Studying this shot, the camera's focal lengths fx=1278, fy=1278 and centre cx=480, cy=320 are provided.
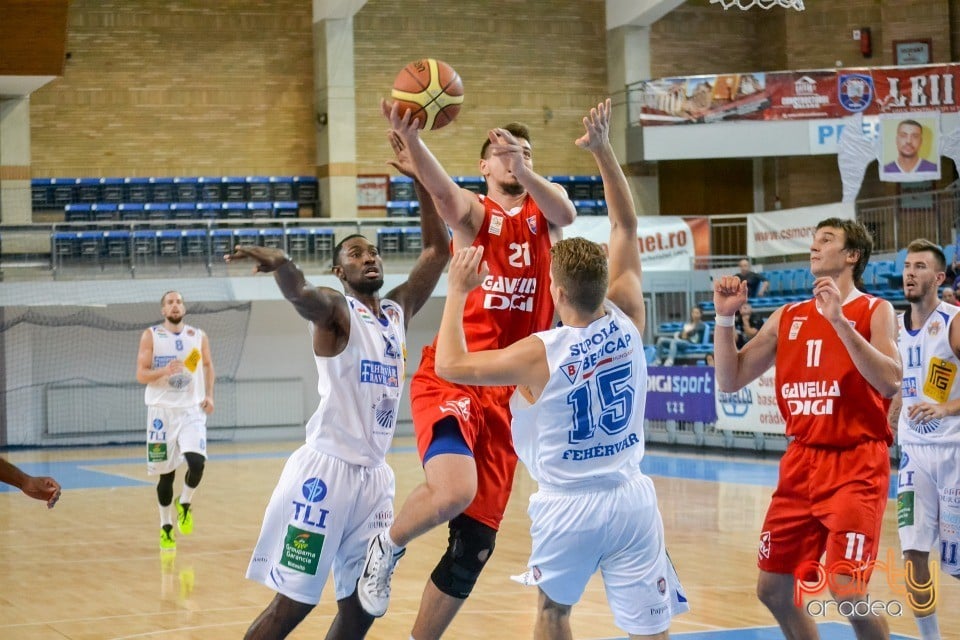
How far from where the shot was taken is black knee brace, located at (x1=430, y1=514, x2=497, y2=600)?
209 inches

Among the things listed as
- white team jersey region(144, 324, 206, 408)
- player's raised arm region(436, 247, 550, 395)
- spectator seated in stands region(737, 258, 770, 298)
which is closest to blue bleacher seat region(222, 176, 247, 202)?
spectator seated in stands region(737, 258, 770, 298)

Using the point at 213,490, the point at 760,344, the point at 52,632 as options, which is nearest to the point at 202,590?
the point at 52,632

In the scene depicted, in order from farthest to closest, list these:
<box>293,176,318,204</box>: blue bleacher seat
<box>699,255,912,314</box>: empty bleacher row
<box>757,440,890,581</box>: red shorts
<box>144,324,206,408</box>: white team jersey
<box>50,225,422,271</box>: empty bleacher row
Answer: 1. <box>293,176,318,204</box>: blue bleacher seat
2. <box>50,225,422,271</box>: empty bleacher row
3. <box>699,255,912,314</box>: empty bleacher row
4. <box>144,324,206,408</box>: white team jersey
5. <box>757,440,890,581</box>: red shorts

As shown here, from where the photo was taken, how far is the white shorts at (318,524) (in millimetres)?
5086

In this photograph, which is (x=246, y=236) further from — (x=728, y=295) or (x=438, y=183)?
(x=728, y=295)

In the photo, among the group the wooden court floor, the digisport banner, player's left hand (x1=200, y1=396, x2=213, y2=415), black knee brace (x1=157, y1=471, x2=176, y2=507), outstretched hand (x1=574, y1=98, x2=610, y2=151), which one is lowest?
the wooden court floor

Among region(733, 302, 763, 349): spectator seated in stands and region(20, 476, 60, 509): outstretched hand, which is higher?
region(733, 302, 763, 349): spectator seated in stands

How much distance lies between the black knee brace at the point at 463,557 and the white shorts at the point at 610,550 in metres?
0.97

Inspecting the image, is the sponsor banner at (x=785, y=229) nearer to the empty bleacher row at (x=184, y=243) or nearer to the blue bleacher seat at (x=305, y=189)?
the empty bleacher row at (x=184, y=243)

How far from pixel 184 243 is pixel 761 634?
56.8 ft

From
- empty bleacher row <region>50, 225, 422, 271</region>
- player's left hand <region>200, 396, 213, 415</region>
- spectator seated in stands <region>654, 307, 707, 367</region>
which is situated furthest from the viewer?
empty bleacher row <region>50, 225, 422, 271</region>

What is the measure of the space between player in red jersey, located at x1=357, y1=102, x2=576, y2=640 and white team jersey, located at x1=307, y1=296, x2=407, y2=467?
0.15 metres

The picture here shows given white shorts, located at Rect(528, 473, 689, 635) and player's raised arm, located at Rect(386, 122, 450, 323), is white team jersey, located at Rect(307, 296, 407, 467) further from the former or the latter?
white shorts, located at Rect(528, 473, 689, 635)

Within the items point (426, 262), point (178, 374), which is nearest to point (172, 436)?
point (178, 374)
